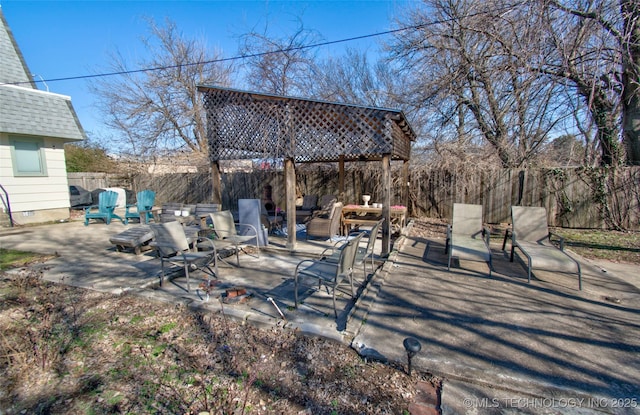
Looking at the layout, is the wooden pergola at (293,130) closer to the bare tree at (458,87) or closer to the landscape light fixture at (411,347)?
the landscape light fixture at (411,347)

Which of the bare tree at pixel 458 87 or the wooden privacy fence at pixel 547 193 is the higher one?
the bare tree at pixel 458 87

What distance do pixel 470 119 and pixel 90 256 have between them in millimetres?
12392

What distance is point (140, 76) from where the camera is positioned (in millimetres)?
16078

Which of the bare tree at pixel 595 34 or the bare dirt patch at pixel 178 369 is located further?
the bare tree at pixel 595 34

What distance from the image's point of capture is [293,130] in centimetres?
577

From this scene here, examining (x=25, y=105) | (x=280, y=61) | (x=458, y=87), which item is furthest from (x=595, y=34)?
(x=25, y=105)

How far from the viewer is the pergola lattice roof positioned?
17.7ft

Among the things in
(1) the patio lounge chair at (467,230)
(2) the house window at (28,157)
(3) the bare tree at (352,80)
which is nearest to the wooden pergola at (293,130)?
(1) the patio lounge chair at (467,230)

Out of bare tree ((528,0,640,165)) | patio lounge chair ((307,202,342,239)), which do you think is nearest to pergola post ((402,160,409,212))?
patio lounge chair ((307,202,342,239))

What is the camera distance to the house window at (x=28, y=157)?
28.6 ft

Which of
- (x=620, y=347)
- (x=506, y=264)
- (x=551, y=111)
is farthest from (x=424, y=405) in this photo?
(x=551, y=111)

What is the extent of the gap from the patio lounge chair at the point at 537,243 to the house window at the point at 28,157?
41.8ft

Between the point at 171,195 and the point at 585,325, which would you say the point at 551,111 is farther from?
the point at 171,195

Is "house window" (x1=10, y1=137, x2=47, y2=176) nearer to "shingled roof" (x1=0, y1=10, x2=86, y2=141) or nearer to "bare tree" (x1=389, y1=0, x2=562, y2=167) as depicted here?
"shingled roof" (x1=0, y1=10, x2=86, y2=141)
